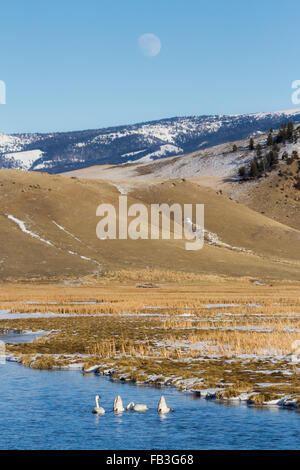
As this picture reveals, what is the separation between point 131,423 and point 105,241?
104 metres

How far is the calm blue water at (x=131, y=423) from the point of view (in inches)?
766

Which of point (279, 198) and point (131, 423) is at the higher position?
point (131, 423)

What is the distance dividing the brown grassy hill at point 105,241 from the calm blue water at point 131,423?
78.0 metres

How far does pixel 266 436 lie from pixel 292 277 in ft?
319

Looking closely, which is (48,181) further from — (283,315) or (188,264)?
(283,315)

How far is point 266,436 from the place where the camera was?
2003 centimetres

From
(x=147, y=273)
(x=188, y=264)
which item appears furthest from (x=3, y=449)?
(x=188, y=264)

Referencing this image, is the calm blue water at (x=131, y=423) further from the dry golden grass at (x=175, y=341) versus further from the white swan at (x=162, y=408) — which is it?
the dry golden grass at (x=175, y=341)

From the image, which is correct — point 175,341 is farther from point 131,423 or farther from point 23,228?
point 23,228

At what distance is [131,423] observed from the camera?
2158 centimetres

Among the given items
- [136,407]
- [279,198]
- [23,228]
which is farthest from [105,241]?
[136,407]

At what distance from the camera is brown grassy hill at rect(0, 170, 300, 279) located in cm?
11244
